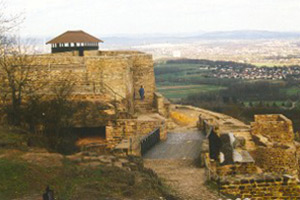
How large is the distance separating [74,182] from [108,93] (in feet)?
37.7

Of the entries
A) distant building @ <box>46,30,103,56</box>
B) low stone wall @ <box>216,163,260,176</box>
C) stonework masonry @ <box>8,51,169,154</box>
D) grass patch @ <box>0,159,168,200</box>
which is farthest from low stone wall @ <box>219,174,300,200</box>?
distant building @ <box>46,30,103,56</box>

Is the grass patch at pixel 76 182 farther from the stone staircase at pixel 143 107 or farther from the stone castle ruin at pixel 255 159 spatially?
the stone staircase at pixel 143 107

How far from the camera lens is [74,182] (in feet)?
29.6

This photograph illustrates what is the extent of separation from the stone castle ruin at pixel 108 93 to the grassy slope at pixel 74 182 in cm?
292

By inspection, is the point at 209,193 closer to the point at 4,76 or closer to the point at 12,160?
the point at 12,160

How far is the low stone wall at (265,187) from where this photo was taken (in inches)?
378

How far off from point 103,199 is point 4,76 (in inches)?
467

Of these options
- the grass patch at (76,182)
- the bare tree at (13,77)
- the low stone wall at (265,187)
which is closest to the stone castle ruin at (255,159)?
the low stone wall at (265,187)

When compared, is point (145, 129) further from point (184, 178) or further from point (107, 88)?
point (184, 178)

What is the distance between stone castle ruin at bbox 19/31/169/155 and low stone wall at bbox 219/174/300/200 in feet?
12.7

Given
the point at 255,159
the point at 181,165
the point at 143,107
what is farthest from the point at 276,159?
the point at 143,107

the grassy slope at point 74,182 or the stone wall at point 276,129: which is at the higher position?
the grassy slope at point 74,182

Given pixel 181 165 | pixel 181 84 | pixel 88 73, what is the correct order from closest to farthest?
pixel 181 165
pixel 88 73
pixel 181 84

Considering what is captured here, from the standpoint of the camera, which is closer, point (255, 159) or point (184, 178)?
point (184, 178)
